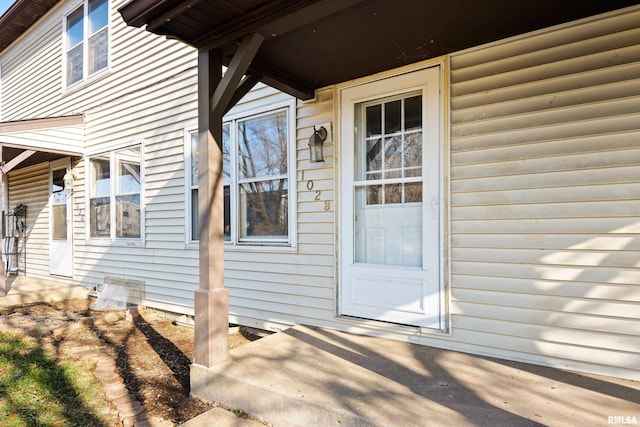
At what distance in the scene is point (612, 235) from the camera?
7.65ft

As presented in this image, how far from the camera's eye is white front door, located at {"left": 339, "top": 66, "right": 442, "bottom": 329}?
2.93 metres

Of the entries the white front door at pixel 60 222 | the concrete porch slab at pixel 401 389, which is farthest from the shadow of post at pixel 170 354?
the white front door at pixel 60 222

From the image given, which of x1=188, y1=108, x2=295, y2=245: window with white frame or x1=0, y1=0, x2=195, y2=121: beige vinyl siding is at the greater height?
x1=0, y1=0, x2=195, y2=121: beige vinyl siding

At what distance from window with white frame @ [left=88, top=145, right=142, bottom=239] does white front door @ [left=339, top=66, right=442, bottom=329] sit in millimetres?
3667

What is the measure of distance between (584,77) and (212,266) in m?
2.83

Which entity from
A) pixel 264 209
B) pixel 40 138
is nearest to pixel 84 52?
pixel 40 138

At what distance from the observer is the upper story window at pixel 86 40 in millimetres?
6258

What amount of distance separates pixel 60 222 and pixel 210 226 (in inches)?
236

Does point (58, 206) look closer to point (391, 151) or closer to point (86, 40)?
point (86, 40)

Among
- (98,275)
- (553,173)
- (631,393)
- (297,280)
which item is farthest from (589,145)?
(98,275)

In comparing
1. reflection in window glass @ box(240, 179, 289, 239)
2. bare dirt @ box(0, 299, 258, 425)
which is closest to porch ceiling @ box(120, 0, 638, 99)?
reflection in window glass @ box(240, 179, 289, 239)

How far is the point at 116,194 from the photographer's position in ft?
19.2

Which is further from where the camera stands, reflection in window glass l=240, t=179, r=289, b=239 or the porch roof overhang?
the porch roof overhang

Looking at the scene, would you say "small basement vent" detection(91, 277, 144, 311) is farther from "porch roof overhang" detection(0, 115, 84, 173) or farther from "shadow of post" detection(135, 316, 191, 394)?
"porch roof overhang" detection(0, 115, 84, 173)
